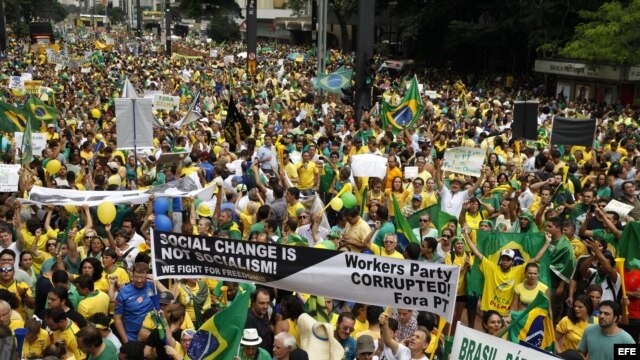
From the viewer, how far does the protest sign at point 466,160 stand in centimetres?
1241

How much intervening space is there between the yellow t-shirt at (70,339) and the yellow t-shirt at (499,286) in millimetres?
3530

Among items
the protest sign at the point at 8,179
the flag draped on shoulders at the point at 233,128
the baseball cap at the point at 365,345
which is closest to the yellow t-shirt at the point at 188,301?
the baseball cap at the point at 365,345

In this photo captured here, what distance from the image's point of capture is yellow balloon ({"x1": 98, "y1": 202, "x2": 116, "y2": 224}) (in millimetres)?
9773

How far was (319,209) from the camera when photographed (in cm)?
1071

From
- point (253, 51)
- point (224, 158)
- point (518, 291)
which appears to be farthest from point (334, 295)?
point (253, 51)

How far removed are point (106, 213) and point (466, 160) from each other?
4952 millimetres

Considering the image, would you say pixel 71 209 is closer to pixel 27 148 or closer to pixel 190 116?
pixel 27 148

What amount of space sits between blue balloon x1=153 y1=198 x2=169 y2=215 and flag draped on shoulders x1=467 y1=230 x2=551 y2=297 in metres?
3.49

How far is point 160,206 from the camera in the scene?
408 inches

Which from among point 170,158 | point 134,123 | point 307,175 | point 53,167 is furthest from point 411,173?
point 53,167

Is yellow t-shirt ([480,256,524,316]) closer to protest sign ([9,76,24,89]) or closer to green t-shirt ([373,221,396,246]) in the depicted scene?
green t-shirt ([373,221,396,246])

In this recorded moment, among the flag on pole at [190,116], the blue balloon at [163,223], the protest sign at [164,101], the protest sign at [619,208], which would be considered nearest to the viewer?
the protest sign at [619,208]

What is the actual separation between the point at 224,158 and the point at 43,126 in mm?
6327

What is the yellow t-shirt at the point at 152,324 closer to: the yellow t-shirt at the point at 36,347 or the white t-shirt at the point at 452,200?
the yellow t-shirt at the point at 36,347
